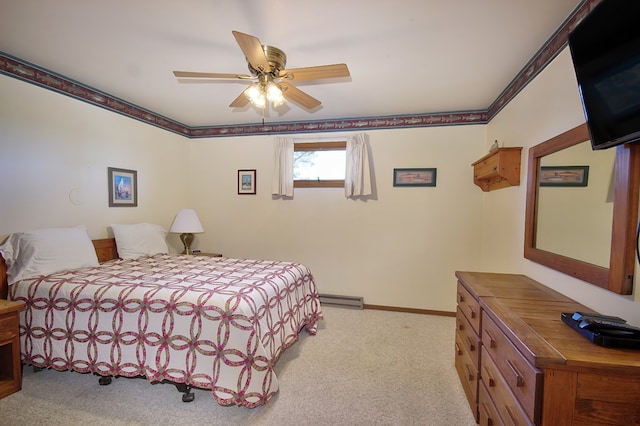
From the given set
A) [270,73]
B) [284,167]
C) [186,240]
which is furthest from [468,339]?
[186,240]

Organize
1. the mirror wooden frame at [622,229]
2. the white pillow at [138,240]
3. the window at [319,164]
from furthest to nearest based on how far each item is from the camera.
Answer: the window at [319,164], the white pillow at [138,240], the mirror wooden frame at [622,229]

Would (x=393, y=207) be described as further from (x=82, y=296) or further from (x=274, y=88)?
(x=82, y=296)

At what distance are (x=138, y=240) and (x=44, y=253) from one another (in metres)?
0.91

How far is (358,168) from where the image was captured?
3674mm

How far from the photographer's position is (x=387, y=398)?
1997 millimetres

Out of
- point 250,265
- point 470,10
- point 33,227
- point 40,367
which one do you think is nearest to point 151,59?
point 33,227

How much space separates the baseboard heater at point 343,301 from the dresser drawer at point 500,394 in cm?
212

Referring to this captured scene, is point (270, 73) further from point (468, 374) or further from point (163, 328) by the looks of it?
point (468, 374)

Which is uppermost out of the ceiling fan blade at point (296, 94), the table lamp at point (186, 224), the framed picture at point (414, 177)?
the ceiling fan blade at point (296, 94)

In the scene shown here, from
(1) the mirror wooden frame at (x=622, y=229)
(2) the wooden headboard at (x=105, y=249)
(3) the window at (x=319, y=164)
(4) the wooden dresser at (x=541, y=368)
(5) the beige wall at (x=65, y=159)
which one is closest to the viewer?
(4) the wooden dresser at (x=541, y=368)

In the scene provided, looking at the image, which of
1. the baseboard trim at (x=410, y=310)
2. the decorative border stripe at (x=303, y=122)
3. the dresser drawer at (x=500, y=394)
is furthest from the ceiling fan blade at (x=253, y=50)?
the baseboard trim at (x=410, y=310)

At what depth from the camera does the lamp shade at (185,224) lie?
3.67 meters

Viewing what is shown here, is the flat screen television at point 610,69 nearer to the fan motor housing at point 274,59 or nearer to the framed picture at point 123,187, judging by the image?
the fan motor housing at point 274,59

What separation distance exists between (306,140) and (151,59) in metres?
2.06
